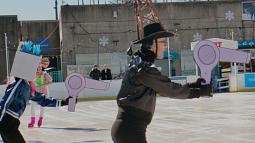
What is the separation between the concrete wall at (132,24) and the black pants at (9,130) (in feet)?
71.6

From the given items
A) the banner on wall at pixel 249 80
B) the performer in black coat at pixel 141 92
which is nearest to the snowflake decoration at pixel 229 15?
the banner on wall at pixel 249 80

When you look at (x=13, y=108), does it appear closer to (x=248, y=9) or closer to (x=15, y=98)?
(x=15, y=98)

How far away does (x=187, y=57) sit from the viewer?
2516 centimetres

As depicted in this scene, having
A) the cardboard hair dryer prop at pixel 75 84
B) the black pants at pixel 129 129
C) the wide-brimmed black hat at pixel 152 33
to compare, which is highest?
the wide-brimmed black hat at pixel 152 33

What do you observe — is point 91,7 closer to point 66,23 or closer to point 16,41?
point 66,23

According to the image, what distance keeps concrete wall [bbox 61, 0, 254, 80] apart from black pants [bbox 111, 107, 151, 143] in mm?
22873

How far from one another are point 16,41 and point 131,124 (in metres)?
25.9

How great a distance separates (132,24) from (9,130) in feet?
75.4

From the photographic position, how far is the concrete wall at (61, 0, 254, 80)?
24984mm

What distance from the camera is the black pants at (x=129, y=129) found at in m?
2.21

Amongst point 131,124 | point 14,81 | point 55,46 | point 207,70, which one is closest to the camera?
point 131,124

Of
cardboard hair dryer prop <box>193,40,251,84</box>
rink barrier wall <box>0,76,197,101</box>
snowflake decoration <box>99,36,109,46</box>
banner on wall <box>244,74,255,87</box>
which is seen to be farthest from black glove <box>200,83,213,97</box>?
snowflake decoration <box>99,36,109,46</box>

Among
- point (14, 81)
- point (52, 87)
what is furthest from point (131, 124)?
point (52, 87)

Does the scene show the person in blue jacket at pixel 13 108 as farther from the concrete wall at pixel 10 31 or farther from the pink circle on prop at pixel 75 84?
the concrete wall at pixel 10 31
